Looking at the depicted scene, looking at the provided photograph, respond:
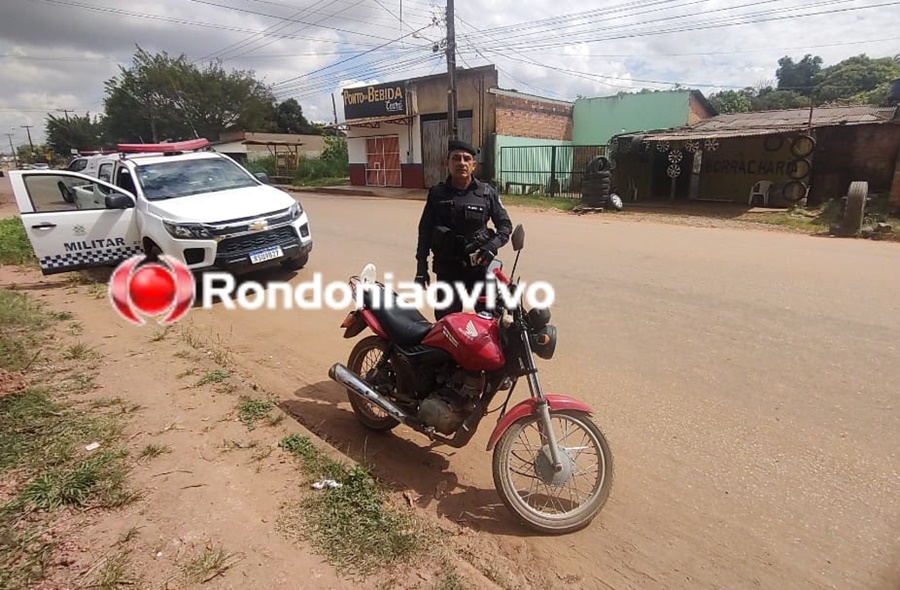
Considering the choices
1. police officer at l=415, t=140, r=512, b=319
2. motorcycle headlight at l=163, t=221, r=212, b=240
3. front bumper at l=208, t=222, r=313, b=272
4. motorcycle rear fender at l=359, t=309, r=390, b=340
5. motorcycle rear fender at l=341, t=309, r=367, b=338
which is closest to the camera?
motorcycle rear fender at l=359, t=309, r=390, b=340

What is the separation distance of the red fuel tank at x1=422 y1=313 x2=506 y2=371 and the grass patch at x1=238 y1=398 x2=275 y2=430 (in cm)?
140

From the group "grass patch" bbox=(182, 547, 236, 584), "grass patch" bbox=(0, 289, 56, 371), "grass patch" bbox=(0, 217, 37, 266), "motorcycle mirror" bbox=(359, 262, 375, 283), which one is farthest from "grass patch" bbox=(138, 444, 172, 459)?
"grass patch" bbox=(0, 217, 37, 266)

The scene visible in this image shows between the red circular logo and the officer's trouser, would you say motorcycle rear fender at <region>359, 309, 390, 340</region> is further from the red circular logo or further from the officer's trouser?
the red circular logo

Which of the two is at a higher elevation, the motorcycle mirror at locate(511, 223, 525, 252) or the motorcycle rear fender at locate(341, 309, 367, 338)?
the motorcycle mirror at locate(511, 223, 525, 252)

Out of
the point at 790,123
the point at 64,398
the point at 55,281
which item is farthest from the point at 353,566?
the point at 790,123

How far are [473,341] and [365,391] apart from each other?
3.11 feet

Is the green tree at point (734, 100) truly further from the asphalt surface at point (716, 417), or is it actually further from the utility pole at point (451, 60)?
the asphalt surface at point (716, 417)

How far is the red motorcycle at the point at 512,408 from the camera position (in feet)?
8.50

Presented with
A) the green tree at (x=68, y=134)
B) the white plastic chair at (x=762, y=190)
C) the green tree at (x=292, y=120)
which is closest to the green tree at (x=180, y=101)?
the green tree at (x=292, y=120)

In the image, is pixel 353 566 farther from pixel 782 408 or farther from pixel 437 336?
pixel 782 408

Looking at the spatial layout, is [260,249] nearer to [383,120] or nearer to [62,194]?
[62,194]

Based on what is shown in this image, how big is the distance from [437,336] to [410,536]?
3.43 feet

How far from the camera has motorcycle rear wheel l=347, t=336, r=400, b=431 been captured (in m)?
3.42

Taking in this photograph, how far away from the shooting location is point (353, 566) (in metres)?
2.15
